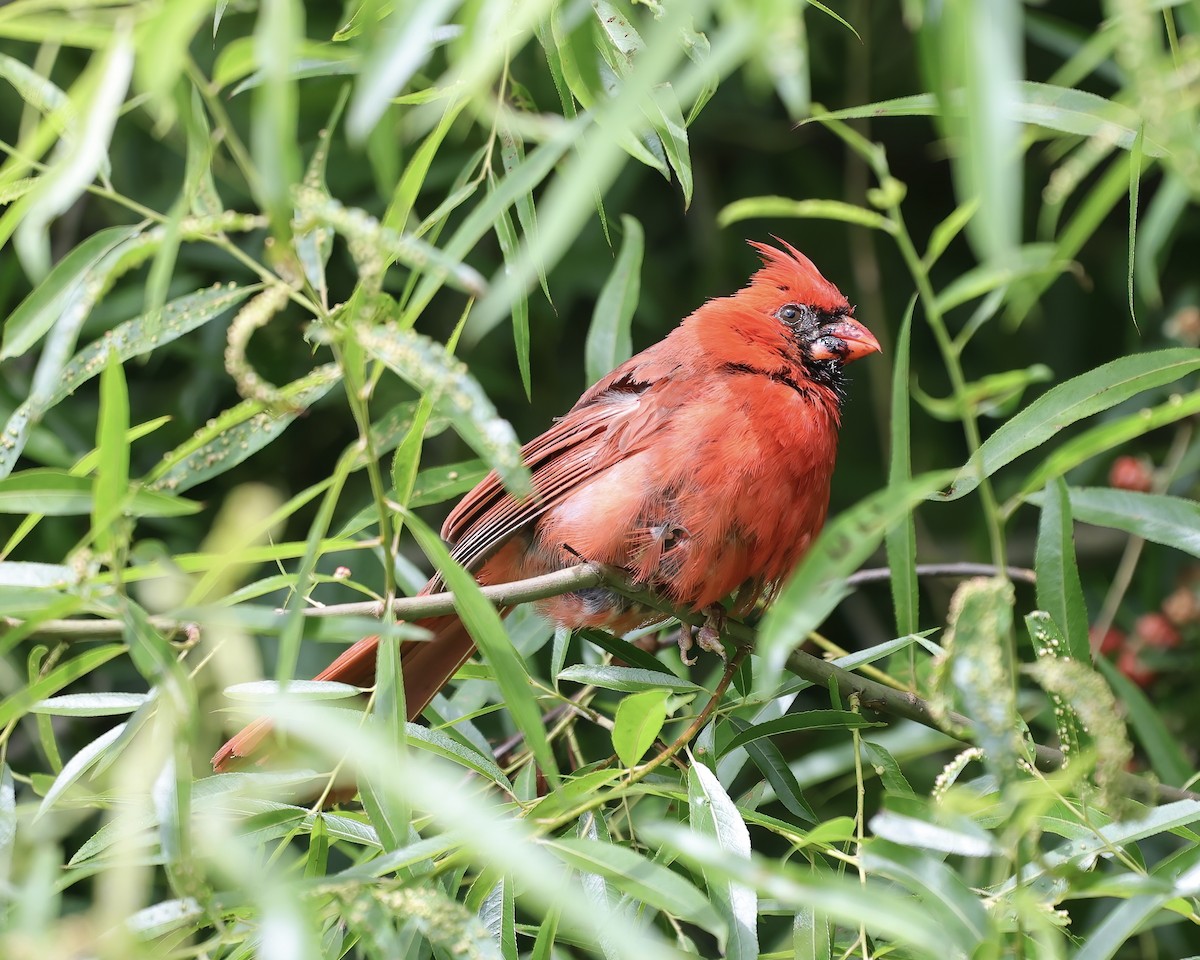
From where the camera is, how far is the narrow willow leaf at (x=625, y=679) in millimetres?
2105

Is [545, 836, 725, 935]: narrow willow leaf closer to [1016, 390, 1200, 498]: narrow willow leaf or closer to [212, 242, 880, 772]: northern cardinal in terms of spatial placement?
[1016, 390, 1200, 498]: narrow willow leaf

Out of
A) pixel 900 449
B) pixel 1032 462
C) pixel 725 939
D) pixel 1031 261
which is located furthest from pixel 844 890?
pixel 1032 462

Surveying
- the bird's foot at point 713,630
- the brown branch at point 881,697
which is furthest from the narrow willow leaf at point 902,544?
the bird's foot at point 713,630

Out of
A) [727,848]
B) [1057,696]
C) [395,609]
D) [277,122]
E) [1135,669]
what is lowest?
[1135,669]

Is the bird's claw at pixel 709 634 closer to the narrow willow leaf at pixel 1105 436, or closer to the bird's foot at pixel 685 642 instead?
the bird's foot at pixel 685 642

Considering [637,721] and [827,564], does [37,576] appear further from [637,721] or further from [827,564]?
[827,564]

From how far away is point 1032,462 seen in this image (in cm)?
447

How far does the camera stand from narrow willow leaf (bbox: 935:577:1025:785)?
1246 millimetres

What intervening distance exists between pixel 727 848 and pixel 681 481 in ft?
2.75

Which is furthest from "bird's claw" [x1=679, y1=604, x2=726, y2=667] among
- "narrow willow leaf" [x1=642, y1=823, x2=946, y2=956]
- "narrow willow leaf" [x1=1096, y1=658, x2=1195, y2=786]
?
"narrow willow leaf" [x1=642, y1=823, x2=946, y2=956]

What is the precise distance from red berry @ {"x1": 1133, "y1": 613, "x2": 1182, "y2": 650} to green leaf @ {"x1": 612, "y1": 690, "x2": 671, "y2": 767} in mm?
2002

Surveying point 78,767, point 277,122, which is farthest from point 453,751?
point 277,122

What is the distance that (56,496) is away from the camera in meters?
1.55

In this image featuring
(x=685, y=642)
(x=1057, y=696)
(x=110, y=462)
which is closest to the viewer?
(x=110, y=462)
